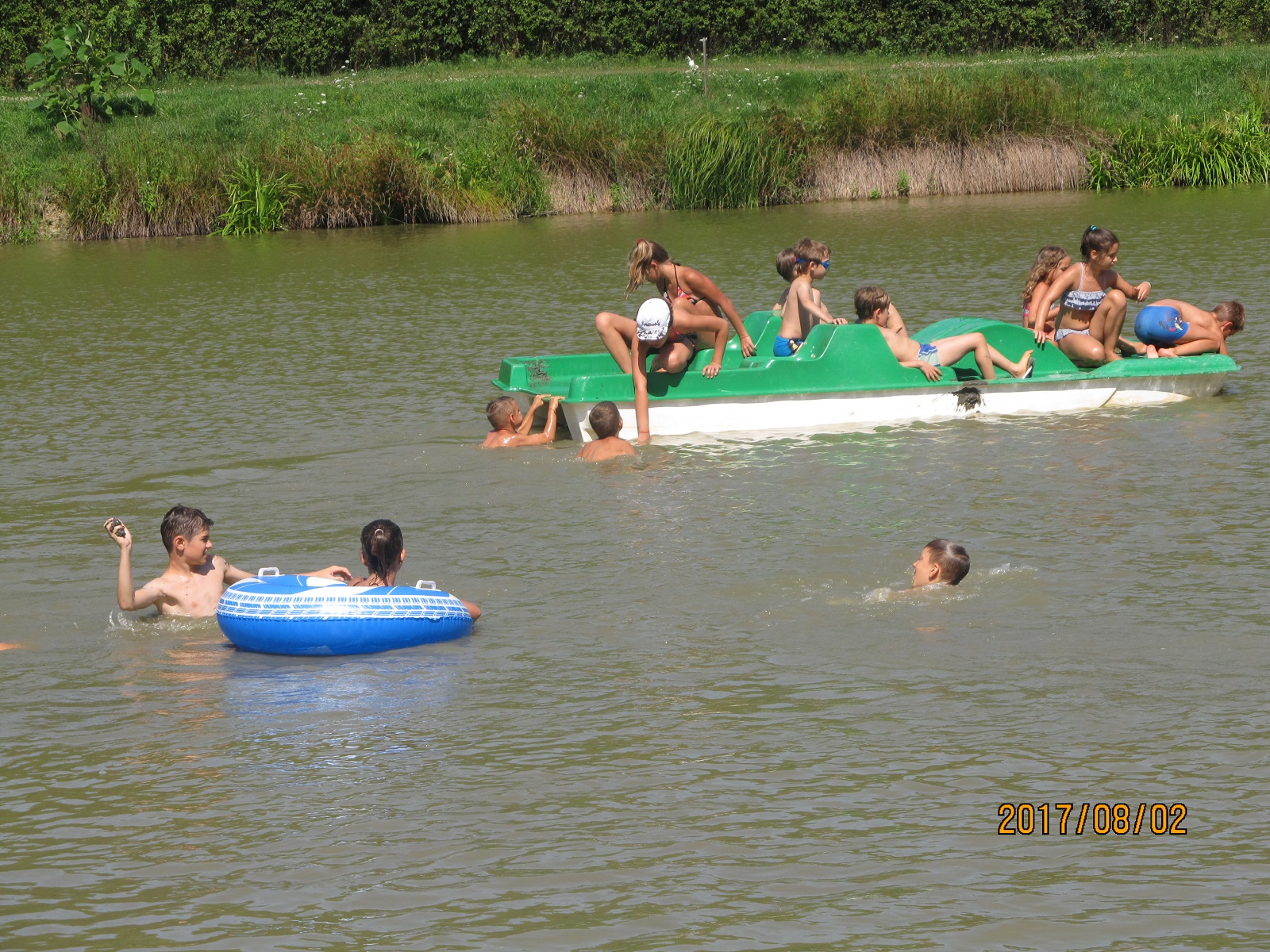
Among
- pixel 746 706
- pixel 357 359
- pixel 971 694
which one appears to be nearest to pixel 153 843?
pixel 746 706

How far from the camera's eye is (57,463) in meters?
11.3

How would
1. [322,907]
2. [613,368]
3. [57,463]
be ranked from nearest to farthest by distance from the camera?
1. [322,907]
2. [57,463]
3. [613,368]

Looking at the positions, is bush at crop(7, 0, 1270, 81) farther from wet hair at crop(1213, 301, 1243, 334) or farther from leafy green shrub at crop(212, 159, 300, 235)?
wet hair at crop(1213, 301, 1243, 334)

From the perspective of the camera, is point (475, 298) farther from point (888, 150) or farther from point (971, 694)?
point (971, 694)

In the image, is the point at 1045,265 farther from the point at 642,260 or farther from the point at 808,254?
the point at 642,260

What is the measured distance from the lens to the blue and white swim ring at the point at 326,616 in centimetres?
719

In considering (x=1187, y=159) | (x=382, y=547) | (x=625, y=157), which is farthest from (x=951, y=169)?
(x=382, y=547)

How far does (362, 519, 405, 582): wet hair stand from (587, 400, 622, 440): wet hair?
358 cm

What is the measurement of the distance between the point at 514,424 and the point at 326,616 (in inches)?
173

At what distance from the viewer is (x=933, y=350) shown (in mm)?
11727

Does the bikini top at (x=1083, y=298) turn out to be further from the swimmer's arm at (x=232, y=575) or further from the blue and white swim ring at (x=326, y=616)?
the swimmer's arm at (x=232, y=575)

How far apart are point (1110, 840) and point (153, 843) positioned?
3.26 m
